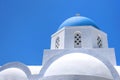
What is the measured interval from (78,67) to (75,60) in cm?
43

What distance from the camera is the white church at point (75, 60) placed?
9125mm

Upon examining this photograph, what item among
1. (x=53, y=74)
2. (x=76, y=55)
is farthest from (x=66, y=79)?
(x=76, y=55)

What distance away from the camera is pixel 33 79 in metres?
10.5

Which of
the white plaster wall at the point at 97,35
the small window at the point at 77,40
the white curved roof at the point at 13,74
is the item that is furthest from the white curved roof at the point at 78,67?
the white plaster wall at the point at 97,35

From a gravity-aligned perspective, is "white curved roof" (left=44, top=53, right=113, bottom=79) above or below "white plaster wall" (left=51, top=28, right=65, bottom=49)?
below

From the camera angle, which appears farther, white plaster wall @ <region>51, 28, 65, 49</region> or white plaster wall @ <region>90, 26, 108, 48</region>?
white plaster wall @ <region>51, 28, 65, 49</region>

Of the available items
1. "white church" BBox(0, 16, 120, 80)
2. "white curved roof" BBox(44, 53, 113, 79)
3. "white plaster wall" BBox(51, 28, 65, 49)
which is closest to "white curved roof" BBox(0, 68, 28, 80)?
"white church" BBox(0, 16, 120, 80)

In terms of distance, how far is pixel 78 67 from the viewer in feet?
29.9

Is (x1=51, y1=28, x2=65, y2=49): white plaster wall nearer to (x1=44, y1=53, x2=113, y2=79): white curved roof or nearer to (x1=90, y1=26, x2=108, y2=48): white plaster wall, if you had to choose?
(x1=90, y1=26, x2=108, y2=48): white plaster wall

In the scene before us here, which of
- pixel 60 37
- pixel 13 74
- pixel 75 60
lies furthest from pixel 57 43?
pixel 75 60

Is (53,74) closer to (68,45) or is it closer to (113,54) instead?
(68,45)

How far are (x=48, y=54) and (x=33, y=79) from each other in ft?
6.32

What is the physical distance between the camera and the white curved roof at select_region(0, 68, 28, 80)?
10750 millimetres

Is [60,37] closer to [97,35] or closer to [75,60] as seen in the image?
[97,35]
